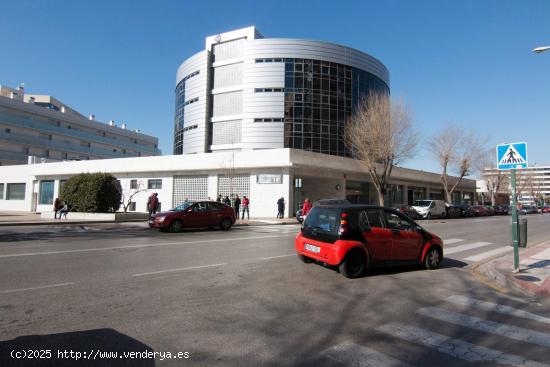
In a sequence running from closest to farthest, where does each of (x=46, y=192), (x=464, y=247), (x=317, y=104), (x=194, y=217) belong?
(x=464, y=247) → (x=194, y=217) → (x=46, y=192) → (x=317, y=104)

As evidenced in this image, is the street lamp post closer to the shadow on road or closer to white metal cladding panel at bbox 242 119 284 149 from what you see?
the shadow on road

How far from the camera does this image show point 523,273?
8016mm

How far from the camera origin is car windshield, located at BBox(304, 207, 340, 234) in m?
7.39

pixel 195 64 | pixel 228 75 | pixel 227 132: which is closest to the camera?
pixel 227 132

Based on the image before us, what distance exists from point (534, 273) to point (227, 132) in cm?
4569

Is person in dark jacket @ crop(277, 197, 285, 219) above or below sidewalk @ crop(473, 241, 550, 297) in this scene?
above

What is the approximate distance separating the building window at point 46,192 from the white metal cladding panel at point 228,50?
2841 cm

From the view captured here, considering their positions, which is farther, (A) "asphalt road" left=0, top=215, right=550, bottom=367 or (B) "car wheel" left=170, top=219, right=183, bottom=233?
(B) "car wheel" left=170, top=219, right=183, bottom=233

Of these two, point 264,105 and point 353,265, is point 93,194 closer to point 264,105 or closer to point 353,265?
point 353,265

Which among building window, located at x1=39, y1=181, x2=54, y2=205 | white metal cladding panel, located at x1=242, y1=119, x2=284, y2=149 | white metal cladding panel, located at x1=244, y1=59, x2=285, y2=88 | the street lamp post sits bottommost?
building window, located at x1=39, y1=181, x2=54, y2=205

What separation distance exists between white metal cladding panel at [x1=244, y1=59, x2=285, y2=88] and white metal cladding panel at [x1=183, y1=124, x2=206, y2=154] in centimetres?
989

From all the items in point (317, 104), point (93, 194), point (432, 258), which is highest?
point (317, 104)

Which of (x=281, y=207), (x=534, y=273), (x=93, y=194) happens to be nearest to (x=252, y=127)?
(x=281, y=207)

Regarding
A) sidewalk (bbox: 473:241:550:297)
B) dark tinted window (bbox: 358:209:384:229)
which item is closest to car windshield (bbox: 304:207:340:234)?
→ dark tinted window (bbox: 358:209:384:229)
